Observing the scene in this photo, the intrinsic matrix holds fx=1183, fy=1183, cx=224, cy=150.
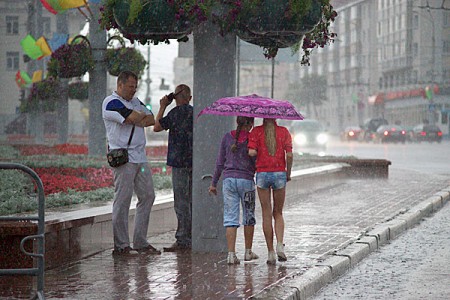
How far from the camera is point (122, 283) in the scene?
952 cm

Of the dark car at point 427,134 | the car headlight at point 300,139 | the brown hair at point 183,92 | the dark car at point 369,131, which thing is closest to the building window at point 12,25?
the dark car at point 369,131

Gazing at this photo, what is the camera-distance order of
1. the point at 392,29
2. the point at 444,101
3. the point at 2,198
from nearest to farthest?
the point at 2,198, the point at 444,101, the point at 392,29

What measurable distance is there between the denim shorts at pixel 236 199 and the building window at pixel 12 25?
294 feet

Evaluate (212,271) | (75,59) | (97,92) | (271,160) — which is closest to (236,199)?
(271,160)

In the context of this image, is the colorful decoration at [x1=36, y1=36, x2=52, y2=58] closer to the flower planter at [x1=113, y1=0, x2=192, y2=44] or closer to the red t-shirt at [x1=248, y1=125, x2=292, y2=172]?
the flower planter at [x1=113, y1=0, x2=192, y2=44]

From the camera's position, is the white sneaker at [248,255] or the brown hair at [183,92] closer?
the white sneaker at [248,255]

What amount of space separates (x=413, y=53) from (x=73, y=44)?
88.2 m

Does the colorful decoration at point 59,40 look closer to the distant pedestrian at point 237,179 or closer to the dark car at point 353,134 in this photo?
the distant pedestrian at point 237,179

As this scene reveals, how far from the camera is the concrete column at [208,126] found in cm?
1177

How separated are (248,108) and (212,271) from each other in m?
1.60

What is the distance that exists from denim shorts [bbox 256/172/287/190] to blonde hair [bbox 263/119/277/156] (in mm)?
205

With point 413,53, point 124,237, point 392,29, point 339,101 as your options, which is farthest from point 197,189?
point 339,101

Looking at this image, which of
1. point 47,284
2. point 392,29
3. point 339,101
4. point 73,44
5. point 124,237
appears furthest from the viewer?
point 339,101

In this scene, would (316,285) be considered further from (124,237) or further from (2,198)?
(2,198)
